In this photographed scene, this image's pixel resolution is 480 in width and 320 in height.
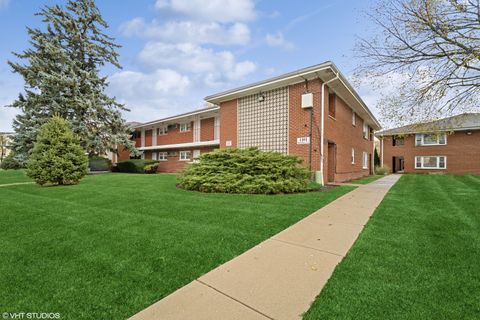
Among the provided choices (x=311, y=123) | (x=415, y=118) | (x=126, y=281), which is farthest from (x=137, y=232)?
(x=415, y=118)

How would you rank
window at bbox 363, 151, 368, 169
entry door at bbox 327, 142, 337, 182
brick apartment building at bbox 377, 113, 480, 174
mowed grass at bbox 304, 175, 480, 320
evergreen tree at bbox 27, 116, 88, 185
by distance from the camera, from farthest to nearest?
brick apartment building at bbox 377, 113, 480, 174
window at bbox 363, 151, 368, 169
entry door at bbox 327, 142, 337, 182
evergreen tree at bbox 27, 116, 88, 185
mowed grass at bbox 304, 175, 480, 320

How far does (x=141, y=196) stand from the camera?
7145mm

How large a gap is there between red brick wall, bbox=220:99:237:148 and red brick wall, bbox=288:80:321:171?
346cm

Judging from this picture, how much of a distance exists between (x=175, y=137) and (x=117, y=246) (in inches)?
713

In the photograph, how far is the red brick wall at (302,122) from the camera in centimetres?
1036

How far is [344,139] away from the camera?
13609mm

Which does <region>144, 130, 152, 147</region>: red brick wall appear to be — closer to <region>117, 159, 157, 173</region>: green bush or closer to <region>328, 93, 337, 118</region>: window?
<region>117, 159, 157, 173</region>: green bush

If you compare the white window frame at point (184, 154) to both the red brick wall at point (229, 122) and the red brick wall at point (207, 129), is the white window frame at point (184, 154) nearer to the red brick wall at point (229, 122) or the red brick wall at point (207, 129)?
the red brick wall at point (207, 129)

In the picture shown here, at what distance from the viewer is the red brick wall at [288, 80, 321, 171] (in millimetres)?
10359

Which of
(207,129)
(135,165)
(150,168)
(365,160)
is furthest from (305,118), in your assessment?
(135,165)

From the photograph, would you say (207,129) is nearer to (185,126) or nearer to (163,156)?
(185,126)

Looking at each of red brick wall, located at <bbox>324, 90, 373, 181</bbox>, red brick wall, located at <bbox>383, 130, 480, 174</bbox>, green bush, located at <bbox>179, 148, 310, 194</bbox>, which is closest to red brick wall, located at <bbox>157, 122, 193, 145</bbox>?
green bush, located at <bbox>179, 148, 310, 194</bbox>

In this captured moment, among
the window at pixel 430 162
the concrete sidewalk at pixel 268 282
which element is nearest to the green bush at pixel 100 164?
the concrete sidewalk at pixel 268 282

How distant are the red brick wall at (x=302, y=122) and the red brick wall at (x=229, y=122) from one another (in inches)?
136
